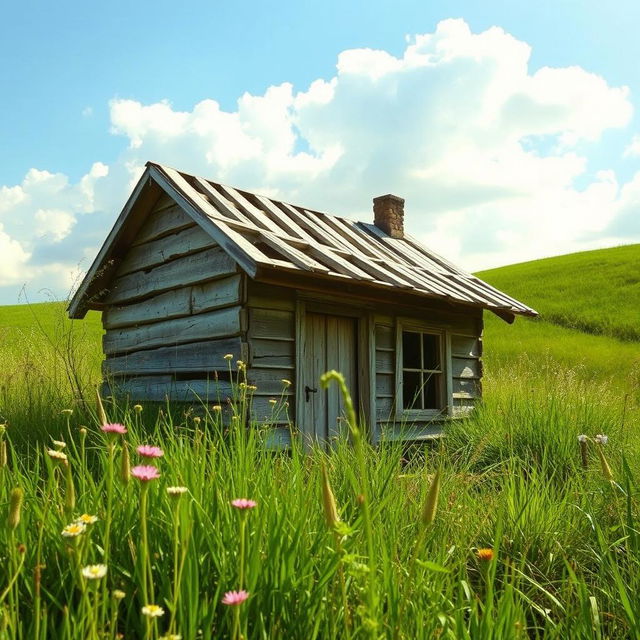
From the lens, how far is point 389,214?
1195cm

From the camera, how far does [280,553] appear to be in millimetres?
1950

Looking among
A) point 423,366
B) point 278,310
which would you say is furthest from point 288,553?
point 423,366

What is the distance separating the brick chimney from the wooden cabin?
76cm

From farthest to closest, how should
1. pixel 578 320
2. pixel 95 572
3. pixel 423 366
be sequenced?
pixel 578 320, pixel 423 366, pixel 95 572

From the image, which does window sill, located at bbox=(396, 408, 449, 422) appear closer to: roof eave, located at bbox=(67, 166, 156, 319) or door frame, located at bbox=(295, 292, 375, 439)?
door frame, located at bbox=(295, 292, 375, 439)

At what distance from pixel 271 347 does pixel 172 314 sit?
1781mm

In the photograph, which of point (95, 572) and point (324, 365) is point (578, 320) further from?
point (95, 572)

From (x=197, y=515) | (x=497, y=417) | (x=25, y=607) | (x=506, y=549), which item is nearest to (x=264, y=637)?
(x=197, y=515)

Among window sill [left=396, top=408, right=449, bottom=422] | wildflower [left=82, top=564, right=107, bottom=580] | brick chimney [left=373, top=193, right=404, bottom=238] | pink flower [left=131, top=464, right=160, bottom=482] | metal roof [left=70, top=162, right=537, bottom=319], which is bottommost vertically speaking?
window sill [left=396, top=408, right=449, bottom=422]

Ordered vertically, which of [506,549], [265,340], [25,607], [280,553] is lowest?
[506,549]

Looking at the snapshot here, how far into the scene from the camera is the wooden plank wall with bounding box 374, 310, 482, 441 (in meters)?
9.00

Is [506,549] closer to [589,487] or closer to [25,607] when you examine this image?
[589,487]

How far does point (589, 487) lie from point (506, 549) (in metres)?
1.00

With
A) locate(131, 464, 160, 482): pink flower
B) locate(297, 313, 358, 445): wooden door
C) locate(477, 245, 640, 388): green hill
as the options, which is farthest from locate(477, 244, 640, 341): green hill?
locate(131, 464, 160, 482): pink flower
